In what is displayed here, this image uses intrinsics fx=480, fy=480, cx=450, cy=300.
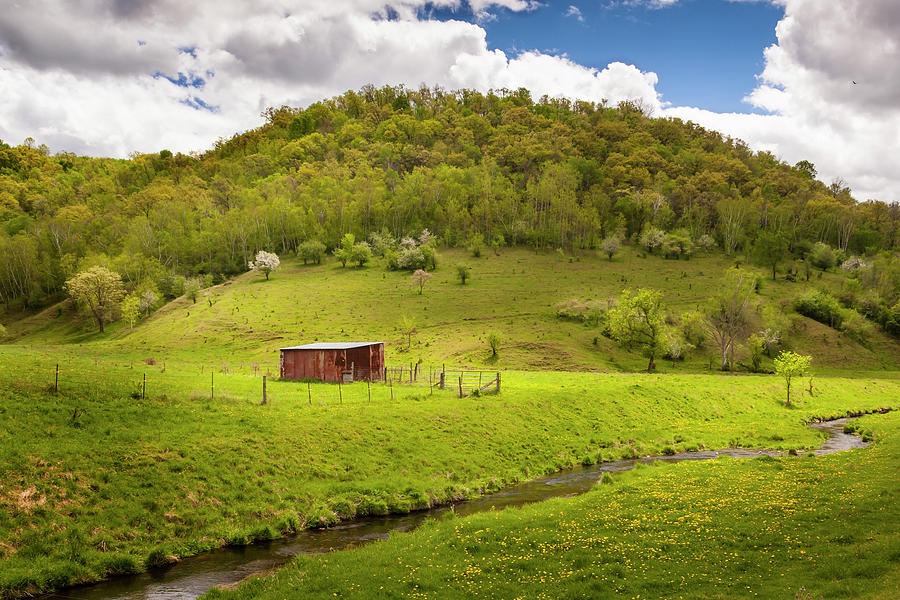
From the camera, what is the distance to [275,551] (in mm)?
19844

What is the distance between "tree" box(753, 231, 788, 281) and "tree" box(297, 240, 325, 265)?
386ft

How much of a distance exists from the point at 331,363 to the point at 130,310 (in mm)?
67787

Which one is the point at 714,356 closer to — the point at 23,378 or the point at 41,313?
the point at 23,378

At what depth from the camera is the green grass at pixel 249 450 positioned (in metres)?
18.8

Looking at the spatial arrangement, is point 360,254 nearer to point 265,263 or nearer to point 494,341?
point 265,263

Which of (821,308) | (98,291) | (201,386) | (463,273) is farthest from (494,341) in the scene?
(98,291)

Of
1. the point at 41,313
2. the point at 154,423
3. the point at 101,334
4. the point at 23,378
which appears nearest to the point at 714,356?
the point at 154,423

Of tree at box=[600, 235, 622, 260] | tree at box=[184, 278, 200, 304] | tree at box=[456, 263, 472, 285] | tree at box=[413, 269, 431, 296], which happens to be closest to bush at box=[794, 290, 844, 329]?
tree at box=[600, 235, 622, 260]

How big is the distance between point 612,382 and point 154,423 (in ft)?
135

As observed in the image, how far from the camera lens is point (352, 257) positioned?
12238 centimetres

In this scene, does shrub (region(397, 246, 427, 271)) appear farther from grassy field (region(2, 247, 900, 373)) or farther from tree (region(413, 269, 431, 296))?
tree (region(413, 269, 431, 296))

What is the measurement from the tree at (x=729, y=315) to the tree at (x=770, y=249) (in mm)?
54587

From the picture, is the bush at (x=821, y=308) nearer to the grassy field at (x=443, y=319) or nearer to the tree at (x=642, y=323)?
the grassy field at (x=443, y=319)

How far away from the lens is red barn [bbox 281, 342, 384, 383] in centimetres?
5028
